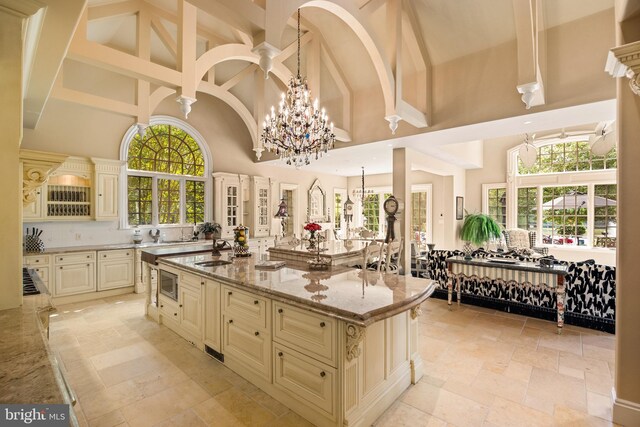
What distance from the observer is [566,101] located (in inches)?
159

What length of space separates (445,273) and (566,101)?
307cm

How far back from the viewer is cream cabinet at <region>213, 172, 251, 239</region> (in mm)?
7281

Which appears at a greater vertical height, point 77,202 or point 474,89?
point 474,89

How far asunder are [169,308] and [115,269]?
2.44m

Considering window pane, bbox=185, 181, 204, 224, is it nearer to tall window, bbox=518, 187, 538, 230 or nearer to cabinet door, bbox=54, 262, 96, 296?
cabinet door, bbox=54, 262, 96, 296

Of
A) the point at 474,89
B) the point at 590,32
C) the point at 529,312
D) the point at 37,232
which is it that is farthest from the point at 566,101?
the point at 37,232

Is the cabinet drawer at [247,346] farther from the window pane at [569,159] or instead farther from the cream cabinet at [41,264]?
the window pane at [569,159]

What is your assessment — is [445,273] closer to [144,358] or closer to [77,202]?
[144,358]

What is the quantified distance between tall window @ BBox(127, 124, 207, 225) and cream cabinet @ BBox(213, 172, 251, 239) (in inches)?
13.8

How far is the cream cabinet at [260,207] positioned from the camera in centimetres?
798

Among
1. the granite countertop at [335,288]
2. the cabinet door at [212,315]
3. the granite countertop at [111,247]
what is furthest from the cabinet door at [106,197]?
the cabinet door at [212,315]

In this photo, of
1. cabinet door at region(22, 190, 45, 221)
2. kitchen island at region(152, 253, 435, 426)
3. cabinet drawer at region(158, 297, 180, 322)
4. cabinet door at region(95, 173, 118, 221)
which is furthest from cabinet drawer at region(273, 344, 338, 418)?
cabinet door at region(22, 190, 45, 221)

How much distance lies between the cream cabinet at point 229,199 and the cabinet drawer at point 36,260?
10.2 ft

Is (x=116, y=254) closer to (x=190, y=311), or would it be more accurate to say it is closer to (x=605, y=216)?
(x=190, y=311)
